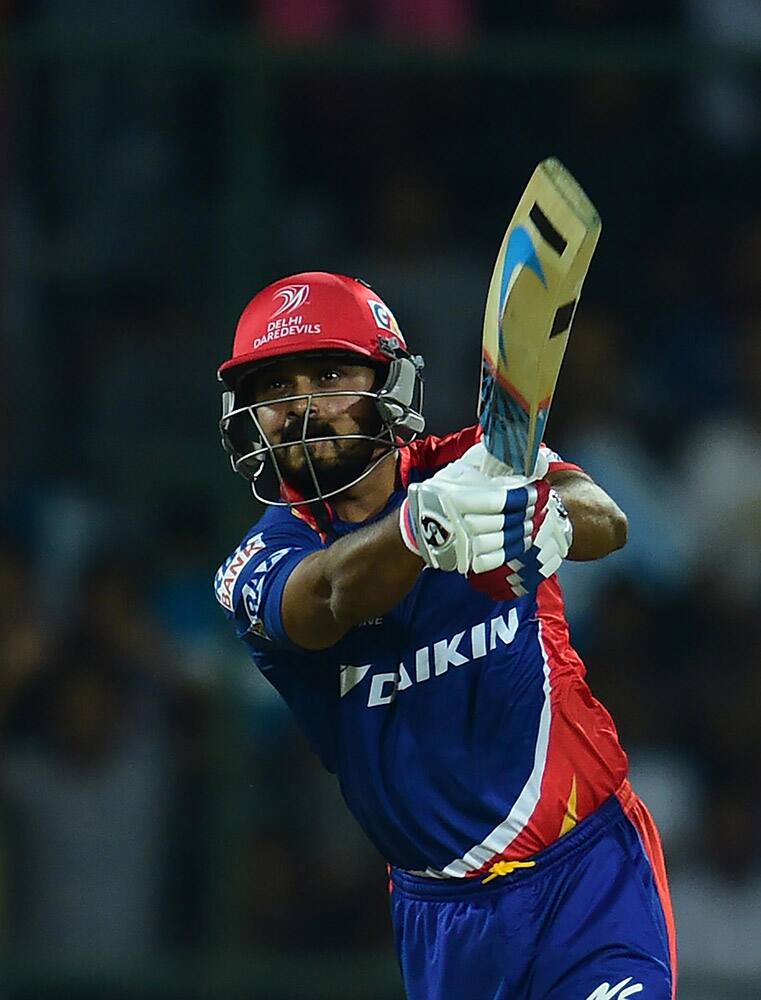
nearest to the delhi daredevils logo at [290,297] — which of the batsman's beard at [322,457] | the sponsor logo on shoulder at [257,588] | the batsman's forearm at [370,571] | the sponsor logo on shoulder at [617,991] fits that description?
the batsman's beard at [322,457]

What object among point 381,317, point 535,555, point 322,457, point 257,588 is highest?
point 381,317

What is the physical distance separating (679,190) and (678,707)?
1.84m

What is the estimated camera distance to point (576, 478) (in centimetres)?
383

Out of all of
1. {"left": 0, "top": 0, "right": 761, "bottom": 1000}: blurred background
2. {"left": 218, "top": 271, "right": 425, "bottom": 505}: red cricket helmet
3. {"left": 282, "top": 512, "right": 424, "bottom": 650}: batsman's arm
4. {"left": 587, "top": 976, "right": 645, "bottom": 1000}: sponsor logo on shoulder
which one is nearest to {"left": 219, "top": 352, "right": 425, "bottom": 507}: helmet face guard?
{"left": 218, "top": 271, "right": 425, "bottom": 505}: red cricket helmet

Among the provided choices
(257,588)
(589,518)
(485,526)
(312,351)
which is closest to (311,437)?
(312,351)

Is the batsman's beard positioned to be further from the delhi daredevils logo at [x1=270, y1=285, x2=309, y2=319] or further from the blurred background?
the blurred background

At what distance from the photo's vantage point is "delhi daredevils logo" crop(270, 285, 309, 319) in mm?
3939

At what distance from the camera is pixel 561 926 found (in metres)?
3.79

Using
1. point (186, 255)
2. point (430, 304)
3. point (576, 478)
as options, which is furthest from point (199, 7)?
point (576, 478)

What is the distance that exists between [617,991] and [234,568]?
1.11m

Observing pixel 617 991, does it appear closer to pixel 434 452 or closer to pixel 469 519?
Result: pixel 469 519

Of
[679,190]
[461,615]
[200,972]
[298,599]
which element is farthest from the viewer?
[679,190]

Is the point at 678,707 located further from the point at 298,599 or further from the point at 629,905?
the point at 298,599

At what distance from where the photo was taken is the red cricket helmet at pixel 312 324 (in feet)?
12.7
